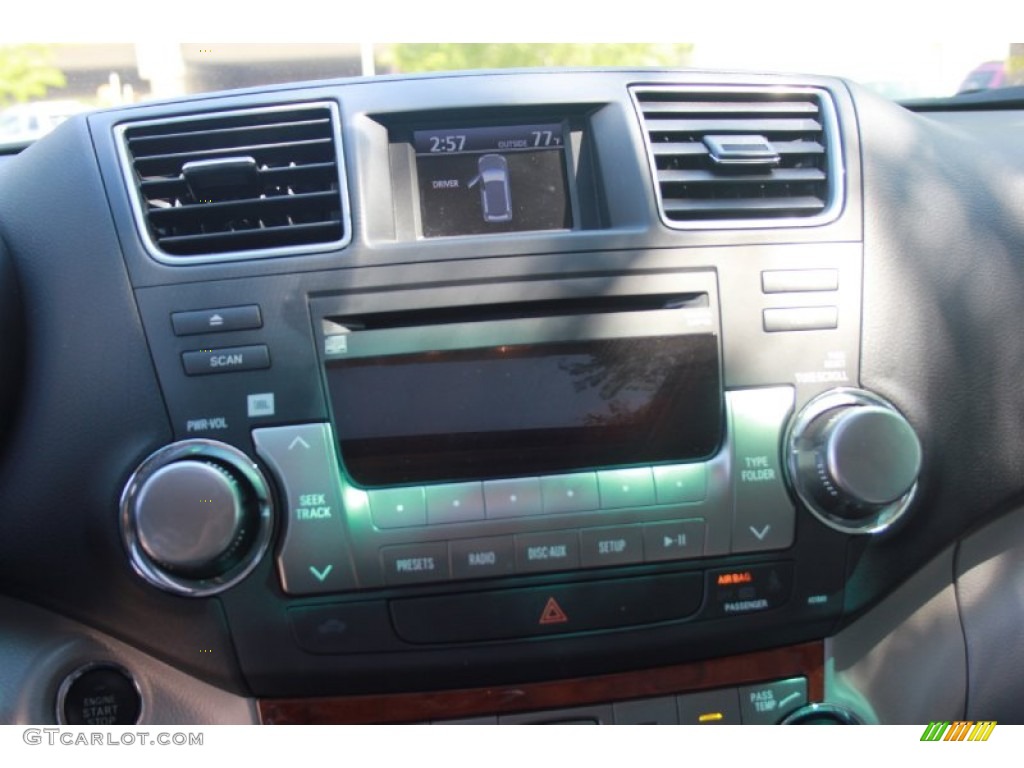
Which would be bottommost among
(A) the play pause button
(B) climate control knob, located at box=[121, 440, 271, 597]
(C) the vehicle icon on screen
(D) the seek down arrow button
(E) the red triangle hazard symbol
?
(E) the red triangle hazard symbol

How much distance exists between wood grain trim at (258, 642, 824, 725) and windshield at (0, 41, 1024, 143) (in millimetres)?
1073

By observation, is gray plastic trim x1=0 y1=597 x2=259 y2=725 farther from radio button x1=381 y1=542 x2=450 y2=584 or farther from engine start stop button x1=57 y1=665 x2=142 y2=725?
radio button x1=381 y1=542 x2=450 y2=584

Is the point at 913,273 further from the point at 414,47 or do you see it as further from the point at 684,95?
the point at 414,47

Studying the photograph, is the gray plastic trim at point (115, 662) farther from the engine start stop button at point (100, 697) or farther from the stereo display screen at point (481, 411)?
the stereo display screen at point (481, 411)

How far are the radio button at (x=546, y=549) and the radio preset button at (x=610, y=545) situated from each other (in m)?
0.02

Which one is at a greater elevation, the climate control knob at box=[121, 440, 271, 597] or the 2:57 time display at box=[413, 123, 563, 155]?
the 2:57 time display at box=[413, 123, 563, 155]

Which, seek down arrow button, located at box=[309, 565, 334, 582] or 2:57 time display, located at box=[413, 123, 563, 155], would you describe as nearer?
seek down arrow button, located at box=[309, 565, 334, 582]

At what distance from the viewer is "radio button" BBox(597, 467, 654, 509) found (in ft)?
4.62

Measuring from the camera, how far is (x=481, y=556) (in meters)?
1.39

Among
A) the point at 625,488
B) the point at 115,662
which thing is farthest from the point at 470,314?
the point at 115,662

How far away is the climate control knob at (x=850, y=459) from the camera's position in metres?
1.39

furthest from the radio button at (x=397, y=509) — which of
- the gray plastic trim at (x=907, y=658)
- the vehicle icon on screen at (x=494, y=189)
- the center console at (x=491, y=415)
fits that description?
the gray plastic trim at (x=907, y=658)

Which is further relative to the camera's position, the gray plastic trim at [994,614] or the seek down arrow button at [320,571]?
the gray plastic trim at [994,614]

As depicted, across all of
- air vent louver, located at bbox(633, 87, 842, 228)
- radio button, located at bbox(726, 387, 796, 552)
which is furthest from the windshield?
radio button, located at bbox(726, 387, 796, 552)
